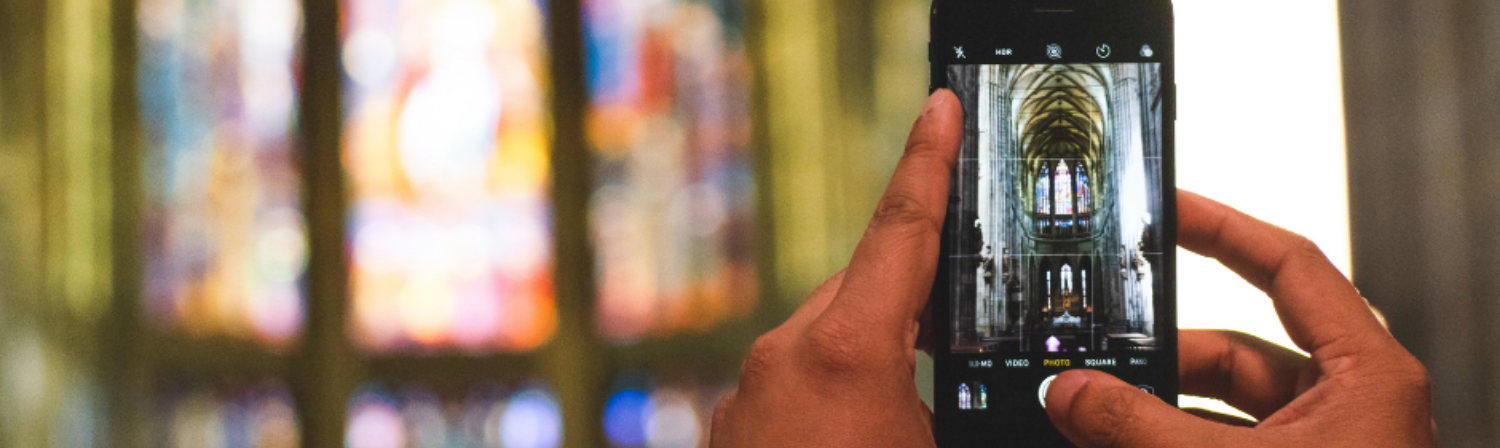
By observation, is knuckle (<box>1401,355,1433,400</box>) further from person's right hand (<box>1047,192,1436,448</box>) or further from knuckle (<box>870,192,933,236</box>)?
knuckle (<box>870,192,933,236</box>)

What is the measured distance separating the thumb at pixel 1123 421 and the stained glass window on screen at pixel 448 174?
1.37 m

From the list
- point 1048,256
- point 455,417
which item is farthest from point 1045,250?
point 455,417

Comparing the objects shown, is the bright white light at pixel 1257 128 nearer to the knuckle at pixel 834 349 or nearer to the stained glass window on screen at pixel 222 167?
the knuckle at pixel 834 349

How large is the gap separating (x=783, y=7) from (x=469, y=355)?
40.2 inches

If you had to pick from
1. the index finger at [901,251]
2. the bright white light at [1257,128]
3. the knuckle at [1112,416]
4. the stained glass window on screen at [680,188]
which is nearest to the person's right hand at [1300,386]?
the knuckle at [1112,416]

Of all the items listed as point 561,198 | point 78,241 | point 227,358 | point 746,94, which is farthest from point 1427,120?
point 78,241

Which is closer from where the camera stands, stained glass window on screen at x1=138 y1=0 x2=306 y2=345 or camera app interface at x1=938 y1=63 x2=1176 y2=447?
camera app interface at x1=938 y1=63 x2=1176 y2=447

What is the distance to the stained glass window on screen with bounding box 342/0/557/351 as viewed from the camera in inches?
63.9

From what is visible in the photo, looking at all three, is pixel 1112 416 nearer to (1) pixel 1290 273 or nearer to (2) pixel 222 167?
(1) pixel 1290 273

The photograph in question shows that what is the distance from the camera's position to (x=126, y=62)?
5.34 feet

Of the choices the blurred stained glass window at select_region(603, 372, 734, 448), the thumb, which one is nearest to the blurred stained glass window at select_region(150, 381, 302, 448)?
the blurred stained glass window at select_region(603, 372, 734, 448)

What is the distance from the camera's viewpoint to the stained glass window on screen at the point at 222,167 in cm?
161

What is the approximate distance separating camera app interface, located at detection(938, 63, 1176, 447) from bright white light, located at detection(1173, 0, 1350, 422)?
39 cm

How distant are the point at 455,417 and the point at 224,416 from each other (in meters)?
0.50
